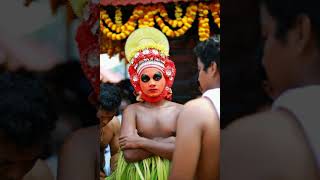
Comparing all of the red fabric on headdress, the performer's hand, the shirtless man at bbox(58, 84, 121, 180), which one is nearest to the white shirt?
the red fabric on headdress

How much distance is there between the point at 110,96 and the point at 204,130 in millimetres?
550

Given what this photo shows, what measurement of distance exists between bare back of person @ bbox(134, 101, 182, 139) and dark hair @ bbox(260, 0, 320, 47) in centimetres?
96

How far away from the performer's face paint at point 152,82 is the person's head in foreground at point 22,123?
0.77 metres

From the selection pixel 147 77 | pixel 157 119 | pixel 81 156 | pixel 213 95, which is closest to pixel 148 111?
pixel 157 119

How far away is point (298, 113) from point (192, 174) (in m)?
0.86

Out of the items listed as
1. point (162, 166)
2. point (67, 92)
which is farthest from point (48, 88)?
point (162, 166)

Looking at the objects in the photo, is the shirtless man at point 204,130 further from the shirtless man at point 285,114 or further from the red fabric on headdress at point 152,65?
the shirtless man at point 285,114

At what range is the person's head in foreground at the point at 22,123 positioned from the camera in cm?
174

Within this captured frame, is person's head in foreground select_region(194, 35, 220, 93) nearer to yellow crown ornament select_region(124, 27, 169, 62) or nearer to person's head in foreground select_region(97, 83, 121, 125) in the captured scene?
yellow crown ornament select_region(124, 27, 169, 62)

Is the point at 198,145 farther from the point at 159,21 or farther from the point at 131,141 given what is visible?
the point at 159,21

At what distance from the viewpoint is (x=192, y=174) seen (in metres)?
2.29

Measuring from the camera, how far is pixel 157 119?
247 centimetres

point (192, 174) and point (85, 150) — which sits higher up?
point (85, 150)

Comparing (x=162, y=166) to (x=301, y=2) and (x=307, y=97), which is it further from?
(x=301, y=2)
